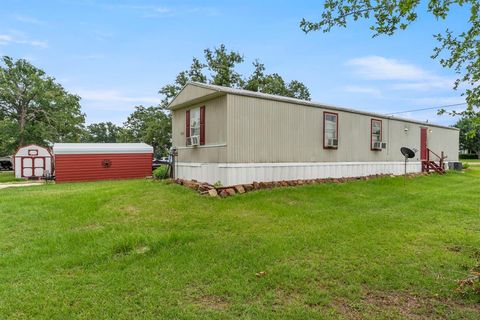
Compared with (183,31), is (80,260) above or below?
below

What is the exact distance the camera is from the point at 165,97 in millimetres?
25922

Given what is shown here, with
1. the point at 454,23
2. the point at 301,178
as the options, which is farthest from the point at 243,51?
the point at 454,23

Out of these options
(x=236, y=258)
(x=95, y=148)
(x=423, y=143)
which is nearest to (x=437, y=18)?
(x=236, y=258)

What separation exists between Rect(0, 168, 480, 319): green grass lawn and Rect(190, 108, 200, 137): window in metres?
3.14

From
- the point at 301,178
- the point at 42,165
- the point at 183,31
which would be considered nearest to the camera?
the point at 301,178

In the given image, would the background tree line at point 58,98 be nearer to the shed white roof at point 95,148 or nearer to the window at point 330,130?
the shed white roof at point 95,148

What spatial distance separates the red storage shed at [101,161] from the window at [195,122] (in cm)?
871

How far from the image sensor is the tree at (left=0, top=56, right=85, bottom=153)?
26092 millimetres

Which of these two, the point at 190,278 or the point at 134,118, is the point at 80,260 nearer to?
the point at 190,278

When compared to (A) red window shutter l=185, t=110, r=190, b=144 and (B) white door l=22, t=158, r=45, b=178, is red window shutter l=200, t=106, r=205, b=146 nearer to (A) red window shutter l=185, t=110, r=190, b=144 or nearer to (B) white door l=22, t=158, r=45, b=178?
(A) red window shutter l=185, t=110, r=190, b=144

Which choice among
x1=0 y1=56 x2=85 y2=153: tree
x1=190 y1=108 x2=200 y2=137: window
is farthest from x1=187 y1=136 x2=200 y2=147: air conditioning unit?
x1=0 y1=56 x2=85 y2=153: tree

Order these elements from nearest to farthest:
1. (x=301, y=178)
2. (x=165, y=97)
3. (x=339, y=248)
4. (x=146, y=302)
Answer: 1. (x=146, y=302)
2. (x=339, y=248)
3. (x=301, y=178)
4. (x=165, y=97)

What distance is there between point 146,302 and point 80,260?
5.43 feet

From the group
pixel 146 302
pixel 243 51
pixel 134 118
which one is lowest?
pixel 146 302
